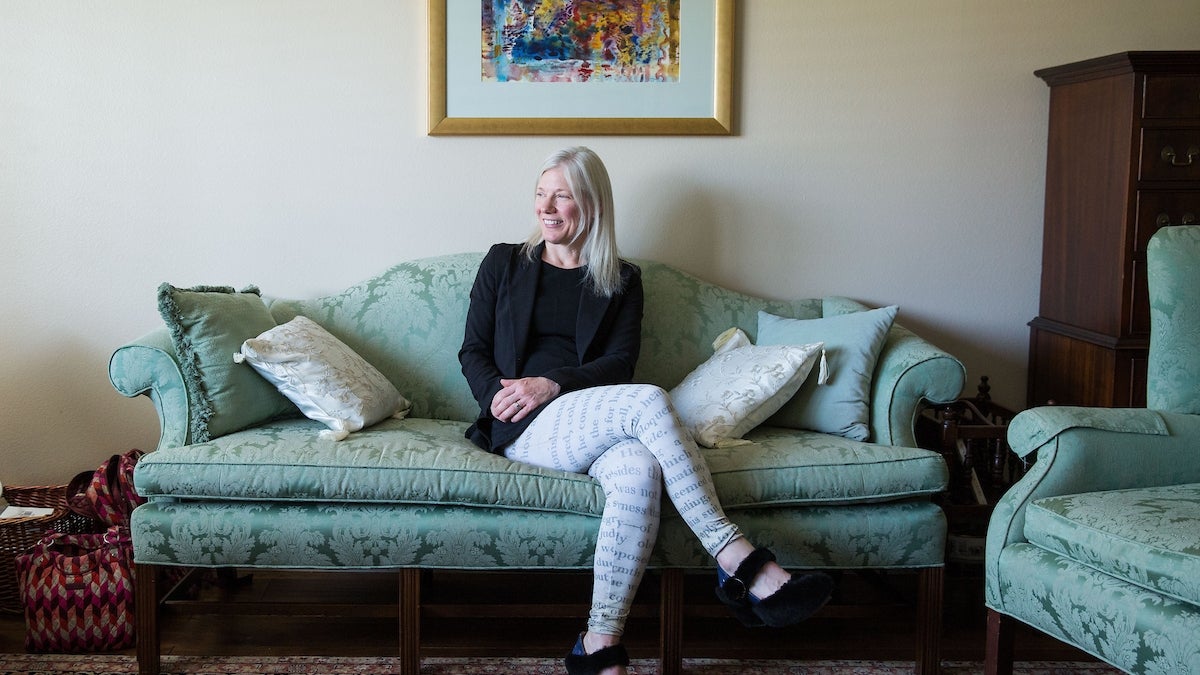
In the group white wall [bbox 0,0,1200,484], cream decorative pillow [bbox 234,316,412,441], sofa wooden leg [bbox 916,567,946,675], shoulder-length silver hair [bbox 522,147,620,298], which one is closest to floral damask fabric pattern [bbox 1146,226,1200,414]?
sofa wooden leg [bbox 916,567,946,675]

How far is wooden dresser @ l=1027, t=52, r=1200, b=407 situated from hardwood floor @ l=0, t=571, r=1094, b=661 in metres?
0.70

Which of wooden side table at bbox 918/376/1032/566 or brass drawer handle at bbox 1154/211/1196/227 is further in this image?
brass drawer handle at bbox 1154/211/1196/227

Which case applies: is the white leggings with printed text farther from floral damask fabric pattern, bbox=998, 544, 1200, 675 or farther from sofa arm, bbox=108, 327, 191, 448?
sofa arm, bbox=108, 327, 191, 448

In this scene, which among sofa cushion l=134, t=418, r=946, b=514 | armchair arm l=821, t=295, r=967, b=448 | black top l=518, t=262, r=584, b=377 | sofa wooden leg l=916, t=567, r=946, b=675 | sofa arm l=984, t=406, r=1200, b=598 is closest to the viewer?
sofa arm l=984, t=406, r=1200, b=598

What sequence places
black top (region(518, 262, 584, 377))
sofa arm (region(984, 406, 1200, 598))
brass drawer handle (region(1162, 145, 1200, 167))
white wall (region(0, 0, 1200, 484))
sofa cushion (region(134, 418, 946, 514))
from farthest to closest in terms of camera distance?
white wall (region(0, 0, 1200, 484))
brass drawer handle (region(1162, 145, 1200, 167))
black top (region(518, 262, 584, 377))
sofa cushion (region(134, 418, 946, 514))
sofa arm (region(984, 406, 1200, 598))

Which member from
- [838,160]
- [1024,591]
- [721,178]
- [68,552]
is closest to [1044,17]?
[838,160]

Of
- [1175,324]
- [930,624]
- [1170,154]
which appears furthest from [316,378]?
[1170,154]

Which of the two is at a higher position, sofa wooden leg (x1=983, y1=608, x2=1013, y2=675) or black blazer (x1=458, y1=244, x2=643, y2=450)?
black blazer (x1=458, y1=244, x2=643, y2=450)

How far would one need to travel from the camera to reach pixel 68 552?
237 cm

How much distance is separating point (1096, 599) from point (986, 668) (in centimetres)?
38

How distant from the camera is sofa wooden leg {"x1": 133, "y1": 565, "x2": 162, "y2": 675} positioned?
220 cm

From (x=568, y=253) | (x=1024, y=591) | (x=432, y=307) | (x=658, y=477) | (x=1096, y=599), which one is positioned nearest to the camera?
(x=1096, y=599)

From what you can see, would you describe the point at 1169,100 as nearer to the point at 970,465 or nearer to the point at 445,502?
the point at 970,465

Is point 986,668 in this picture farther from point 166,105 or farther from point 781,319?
point 166,105
